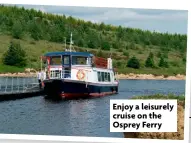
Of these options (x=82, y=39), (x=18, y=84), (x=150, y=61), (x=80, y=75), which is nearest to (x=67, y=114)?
(x=80, y=75)

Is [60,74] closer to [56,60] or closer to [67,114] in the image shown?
[56,60]

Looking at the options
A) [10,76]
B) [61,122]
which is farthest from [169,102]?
[10,76]

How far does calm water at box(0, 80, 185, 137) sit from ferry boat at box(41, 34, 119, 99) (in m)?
0.06

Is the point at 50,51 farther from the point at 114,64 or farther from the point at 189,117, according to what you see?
the point at 189,117

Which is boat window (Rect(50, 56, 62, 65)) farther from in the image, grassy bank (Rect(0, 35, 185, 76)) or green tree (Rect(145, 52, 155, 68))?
green tree (Rect(145, 52, 155, 68))

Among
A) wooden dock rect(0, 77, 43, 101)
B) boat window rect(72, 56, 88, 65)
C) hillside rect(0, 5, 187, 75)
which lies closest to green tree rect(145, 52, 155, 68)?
hillside rect(0, 5, 187, 75)

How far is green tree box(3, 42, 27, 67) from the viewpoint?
4.39m

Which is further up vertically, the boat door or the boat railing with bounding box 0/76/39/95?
the boat door

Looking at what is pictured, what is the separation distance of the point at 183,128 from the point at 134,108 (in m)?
0.33

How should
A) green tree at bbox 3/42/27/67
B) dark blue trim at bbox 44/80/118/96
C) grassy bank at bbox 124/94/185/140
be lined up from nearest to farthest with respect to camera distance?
grassy bank at bbox 124/94/185/140 → green tree at bbox 3/42/27/67 → dark blue trim at bbox 44/80/118/96

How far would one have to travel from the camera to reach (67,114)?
4.47 m

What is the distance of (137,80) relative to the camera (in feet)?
14.5

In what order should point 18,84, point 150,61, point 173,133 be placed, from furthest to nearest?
point 18,84 → point 150,61 → point 173,133

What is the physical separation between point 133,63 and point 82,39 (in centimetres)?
37
